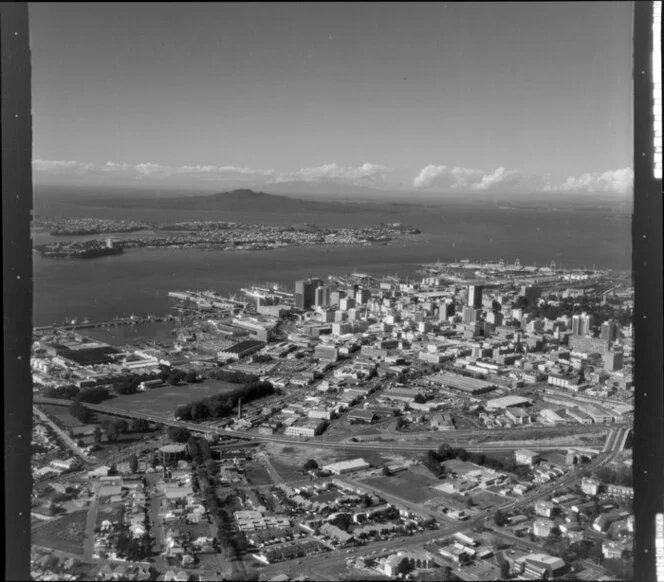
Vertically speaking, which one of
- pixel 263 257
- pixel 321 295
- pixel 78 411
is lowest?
pixel 78 411

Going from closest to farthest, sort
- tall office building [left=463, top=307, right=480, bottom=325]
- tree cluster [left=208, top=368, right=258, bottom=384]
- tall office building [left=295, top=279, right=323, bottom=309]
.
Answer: tree cluster [left=208, top=368, right=258, bottom=384] < tall office building [left=295, top=279, right=323, bottom=309] < tall office building [left=463, top=307, right=480, bottom=325]

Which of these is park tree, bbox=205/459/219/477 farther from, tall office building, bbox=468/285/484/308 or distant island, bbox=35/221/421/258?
tall office building, bbox=468/285/484/308

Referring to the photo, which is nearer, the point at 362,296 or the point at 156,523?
the point at 156,523

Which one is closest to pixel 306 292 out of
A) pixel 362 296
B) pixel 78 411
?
pixel 362 296

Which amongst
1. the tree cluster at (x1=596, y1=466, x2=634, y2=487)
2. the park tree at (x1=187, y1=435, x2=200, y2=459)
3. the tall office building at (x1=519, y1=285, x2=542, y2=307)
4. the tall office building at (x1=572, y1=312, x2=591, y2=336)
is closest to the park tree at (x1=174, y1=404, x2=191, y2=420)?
the park tree at (x1=187, y1=435, x2=200, y2=459)

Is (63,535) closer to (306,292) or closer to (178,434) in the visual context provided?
(178,434)
